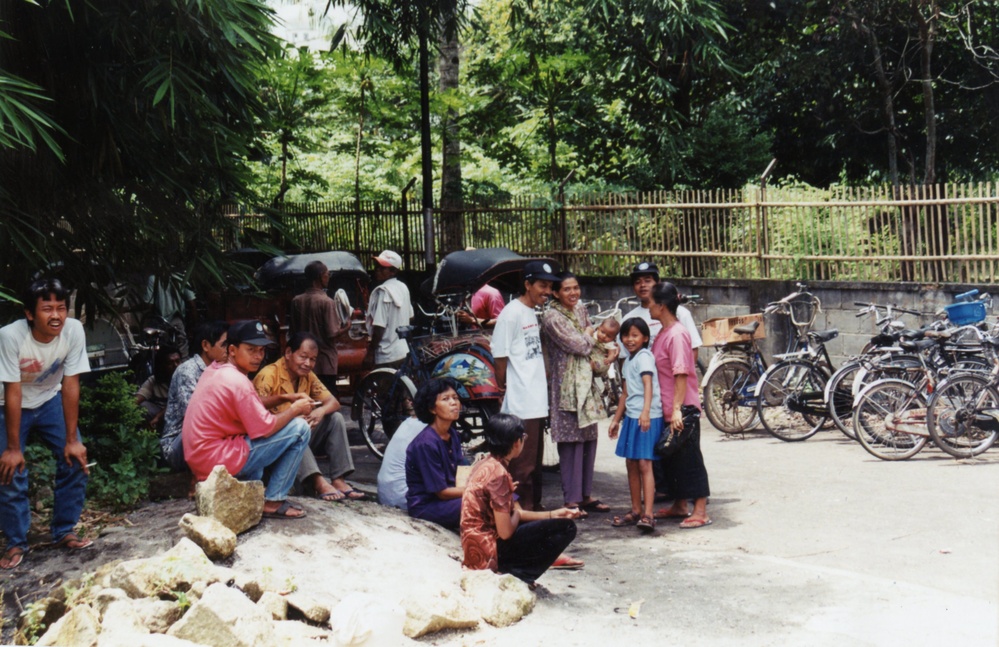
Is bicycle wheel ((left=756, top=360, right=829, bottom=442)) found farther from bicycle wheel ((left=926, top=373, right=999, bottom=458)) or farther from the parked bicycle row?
bicycle wheel ((left=926, top=373, right=999, bottom=458))

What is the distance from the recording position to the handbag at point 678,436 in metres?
7.82

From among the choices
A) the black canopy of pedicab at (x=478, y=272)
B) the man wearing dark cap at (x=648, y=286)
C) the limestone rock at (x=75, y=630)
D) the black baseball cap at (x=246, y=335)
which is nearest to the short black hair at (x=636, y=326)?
the man wearing dark cap at (x=648, y=286)

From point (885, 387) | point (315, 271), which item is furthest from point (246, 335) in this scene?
point (885, 387)

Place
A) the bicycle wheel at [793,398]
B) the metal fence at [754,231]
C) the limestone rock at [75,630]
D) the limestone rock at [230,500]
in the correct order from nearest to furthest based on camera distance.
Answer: the limestone rock at [75,630]
the limestone rock at [230,500]
the bicycle wheel at [793,398]
the metal fence at [754,231]

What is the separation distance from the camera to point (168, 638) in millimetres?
4926

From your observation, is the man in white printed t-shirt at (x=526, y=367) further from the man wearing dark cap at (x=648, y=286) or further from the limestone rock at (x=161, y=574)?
the limestone rock at (x=161, y=574)

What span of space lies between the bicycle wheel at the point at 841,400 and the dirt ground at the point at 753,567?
1.61 metres

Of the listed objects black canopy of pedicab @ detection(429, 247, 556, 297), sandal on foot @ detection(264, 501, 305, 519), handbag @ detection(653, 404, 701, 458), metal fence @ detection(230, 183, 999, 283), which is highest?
metal fence @ detection(230, 183, 999, 283)

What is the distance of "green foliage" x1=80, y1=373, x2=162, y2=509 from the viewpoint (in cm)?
739

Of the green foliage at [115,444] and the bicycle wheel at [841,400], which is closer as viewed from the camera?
the green foliage at [115,444]

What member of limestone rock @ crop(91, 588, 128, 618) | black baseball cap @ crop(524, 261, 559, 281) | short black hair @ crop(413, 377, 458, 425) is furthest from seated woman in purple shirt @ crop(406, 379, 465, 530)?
limestone rock @ crop(91, 588, 128, 618)

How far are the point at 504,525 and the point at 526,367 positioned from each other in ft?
6.42

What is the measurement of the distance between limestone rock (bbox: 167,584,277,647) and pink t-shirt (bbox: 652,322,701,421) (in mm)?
3660

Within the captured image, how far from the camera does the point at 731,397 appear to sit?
1141 centimetres
